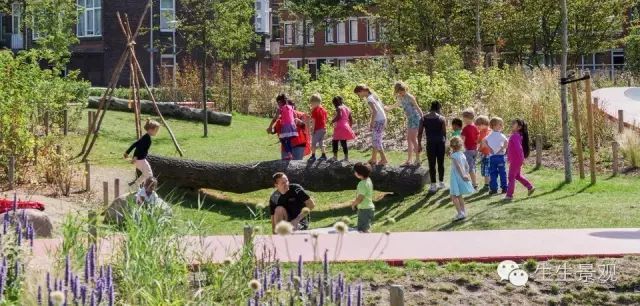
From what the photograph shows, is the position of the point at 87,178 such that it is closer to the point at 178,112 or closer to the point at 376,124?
the point at 376,124

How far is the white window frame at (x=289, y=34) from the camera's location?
72.1 m

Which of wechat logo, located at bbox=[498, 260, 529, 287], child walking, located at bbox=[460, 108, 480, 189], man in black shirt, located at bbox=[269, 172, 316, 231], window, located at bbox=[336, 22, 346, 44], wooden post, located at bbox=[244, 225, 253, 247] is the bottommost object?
wechat logo, located at bbox=[498, 260, 529, 287]

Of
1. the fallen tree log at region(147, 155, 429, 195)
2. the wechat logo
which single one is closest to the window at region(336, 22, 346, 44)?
the fallen tree log at region(147, 155, 429, 195)

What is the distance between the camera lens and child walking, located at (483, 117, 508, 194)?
50.7 feet

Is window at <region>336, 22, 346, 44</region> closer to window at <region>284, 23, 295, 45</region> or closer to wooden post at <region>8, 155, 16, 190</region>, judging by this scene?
window at <region>284, 23, 295, 45</region>

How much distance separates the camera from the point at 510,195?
1511cm

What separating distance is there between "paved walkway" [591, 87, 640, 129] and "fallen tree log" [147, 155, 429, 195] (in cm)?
679

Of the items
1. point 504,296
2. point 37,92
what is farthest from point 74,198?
point 504,296

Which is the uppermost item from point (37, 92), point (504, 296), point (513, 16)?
point (513, 16)

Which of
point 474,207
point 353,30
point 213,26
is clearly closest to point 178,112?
point 213,26

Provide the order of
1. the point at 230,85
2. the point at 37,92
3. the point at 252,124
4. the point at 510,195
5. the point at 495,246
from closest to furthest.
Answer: the point at 495,246, the point at 510,195, the point at 37,92, the point at 252,124, the point at 230,85

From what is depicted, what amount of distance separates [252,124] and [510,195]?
16832 mm

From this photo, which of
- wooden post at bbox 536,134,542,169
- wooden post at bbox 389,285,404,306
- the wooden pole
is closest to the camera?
wooden post at bbox 389,285,404,306

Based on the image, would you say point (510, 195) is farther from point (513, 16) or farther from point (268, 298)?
point (513, 16)
